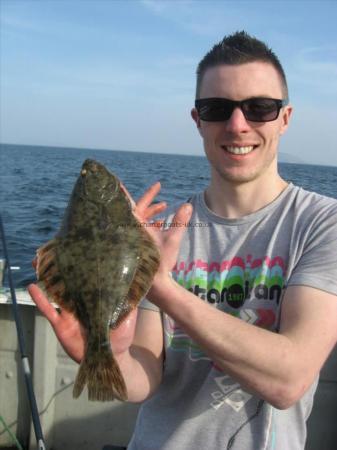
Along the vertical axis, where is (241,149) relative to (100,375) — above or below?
above

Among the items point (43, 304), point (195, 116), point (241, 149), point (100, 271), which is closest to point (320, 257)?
point (241, 149)

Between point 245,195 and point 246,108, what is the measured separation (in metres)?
0.52

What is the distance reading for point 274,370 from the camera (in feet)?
7.02

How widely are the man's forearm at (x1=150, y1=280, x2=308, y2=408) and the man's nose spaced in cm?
110

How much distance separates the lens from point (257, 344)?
2141mm

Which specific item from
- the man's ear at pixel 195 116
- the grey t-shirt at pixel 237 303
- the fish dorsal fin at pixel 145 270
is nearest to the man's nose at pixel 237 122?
the man's ear at pixel 195 116

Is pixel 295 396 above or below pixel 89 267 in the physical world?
below

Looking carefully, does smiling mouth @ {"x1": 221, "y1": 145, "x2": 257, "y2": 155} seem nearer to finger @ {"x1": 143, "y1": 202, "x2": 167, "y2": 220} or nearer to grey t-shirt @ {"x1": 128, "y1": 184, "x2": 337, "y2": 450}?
grey t-shirt @ {"x1": 128, "y1": 184, "x2": 337, "y2": 450}

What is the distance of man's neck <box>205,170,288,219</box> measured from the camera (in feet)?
9.45

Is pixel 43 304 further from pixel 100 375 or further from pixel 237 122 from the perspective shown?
pixel 237 122

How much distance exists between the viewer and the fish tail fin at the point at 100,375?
2.30 meters

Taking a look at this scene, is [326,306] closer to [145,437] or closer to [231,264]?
[231,264]

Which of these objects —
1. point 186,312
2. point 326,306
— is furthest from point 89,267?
point 326,306

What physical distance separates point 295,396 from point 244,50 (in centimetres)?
197
